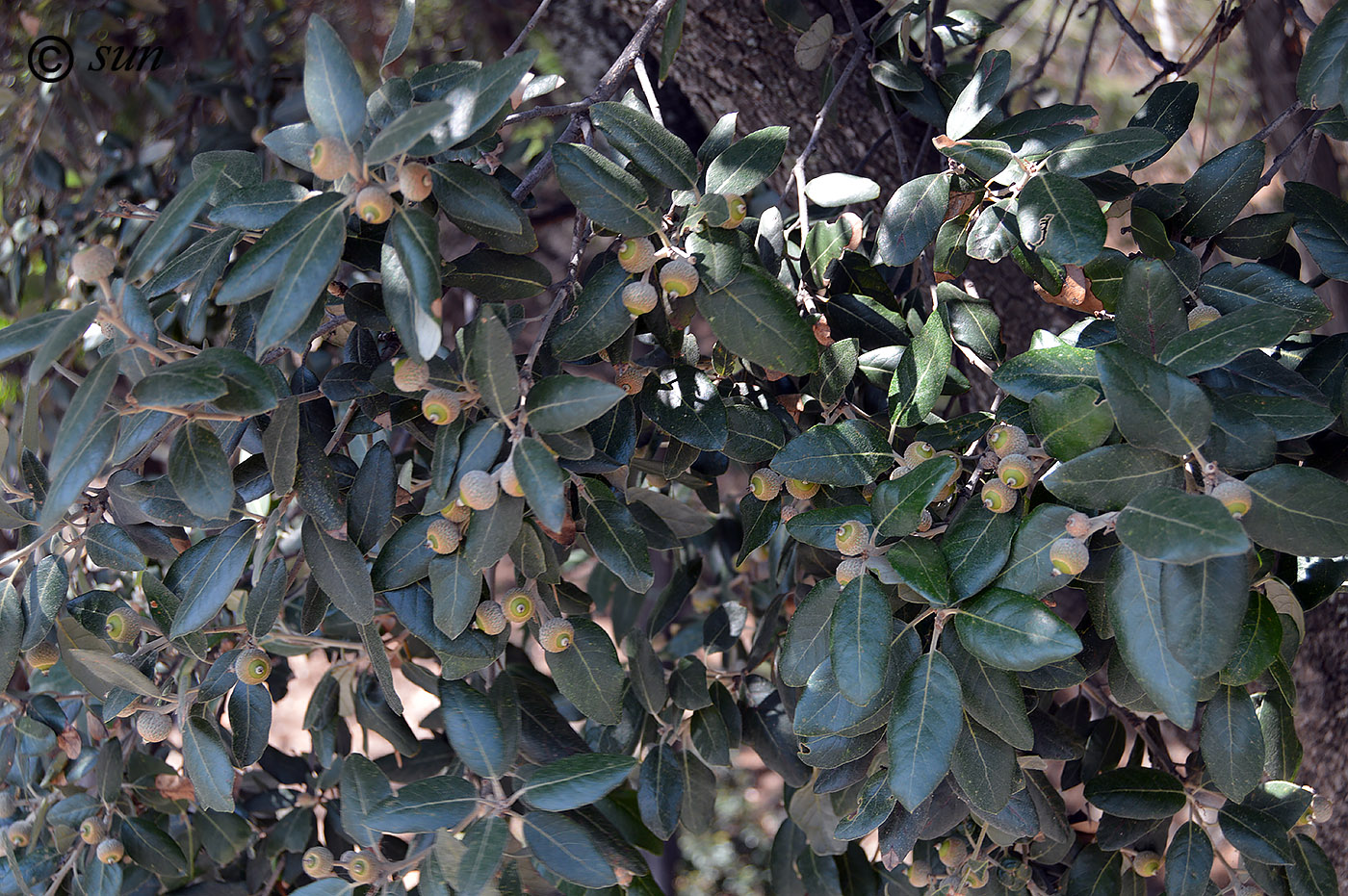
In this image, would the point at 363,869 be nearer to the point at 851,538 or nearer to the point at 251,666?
the point at 251,666

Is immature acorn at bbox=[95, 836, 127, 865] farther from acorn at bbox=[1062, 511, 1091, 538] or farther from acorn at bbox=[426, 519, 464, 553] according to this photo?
acorn at bbox=[1062, 511, 1091, 538]

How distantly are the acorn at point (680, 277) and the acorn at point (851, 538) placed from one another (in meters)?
0.25

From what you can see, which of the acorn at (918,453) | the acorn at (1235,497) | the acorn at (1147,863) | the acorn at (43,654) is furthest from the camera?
the acorn at (1147,863)

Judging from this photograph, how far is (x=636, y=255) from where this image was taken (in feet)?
2.92

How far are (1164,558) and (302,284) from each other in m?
0.64

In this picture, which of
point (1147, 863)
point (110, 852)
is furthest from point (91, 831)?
point (1147, 863)

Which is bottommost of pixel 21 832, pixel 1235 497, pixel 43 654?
pixel 21 832

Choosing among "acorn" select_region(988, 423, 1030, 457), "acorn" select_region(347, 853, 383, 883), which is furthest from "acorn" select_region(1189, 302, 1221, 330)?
"acorn" select_region(347, 853, 383, 883)

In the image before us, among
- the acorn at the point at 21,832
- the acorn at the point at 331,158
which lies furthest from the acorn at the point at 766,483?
the acorn at the point at 21,832

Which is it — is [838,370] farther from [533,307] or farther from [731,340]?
[533,307]

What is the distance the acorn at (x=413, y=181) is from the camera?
2.64ft

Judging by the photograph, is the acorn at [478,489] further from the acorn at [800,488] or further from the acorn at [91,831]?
the acorn at [91,831]

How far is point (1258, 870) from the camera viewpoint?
1.05 meters

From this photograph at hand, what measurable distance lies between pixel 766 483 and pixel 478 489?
345mm
